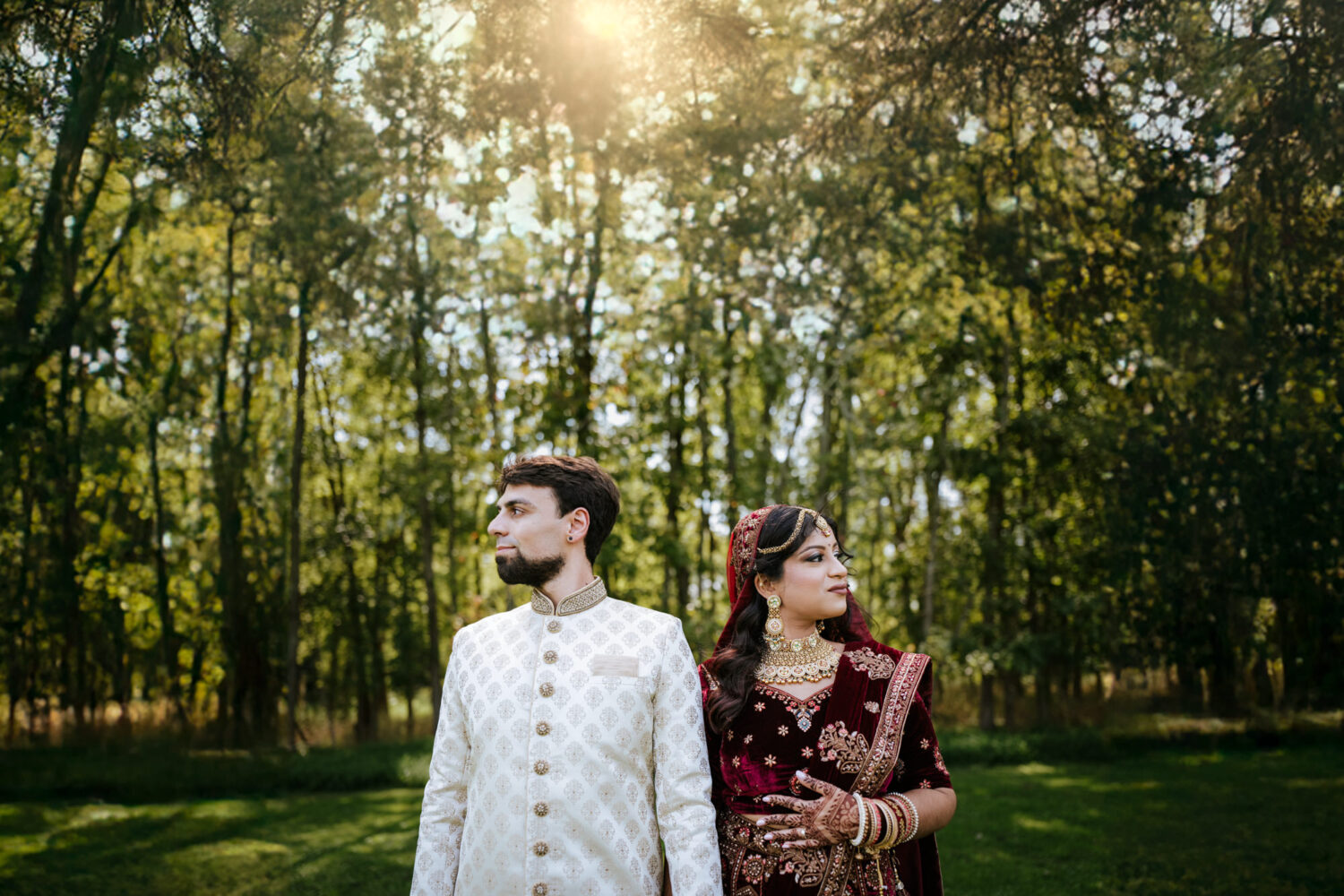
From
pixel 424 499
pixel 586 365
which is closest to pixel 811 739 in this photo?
pixel 586 365

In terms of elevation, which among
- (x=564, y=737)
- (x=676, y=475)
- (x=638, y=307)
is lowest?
(x=564, y=737)

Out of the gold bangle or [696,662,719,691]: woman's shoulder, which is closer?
the gold bangle

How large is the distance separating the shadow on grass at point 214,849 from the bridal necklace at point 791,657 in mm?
3694

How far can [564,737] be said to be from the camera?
2027 mm

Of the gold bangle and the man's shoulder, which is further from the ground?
the man's shoulder

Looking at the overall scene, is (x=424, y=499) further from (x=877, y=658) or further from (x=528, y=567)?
(x=877, y=658)

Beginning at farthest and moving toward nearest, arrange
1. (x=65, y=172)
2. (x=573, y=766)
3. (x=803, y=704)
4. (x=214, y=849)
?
(x=214, y=849) < (x=65, y=172) < (x=803, y=704) < (x=573, y=766)

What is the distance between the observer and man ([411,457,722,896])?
1.99 m

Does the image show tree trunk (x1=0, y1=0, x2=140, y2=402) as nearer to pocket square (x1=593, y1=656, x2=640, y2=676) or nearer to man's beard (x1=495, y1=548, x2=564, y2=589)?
man's beard (x1=495, y1=548, x2=564, y2=589)

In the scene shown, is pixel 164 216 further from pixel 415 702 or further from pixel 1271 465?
pixel 1271 465

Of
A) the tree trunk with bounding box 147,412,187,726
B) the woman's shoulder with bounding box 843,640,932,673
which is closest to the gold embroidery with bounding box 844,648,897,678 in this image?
the woman's shoulder with bounding box 843,640,932,673

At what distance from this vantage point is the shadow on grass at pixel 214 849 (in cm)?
511

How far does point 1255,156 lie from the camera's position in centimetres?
551

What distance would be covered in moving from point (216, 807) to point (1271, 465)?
283 inches
